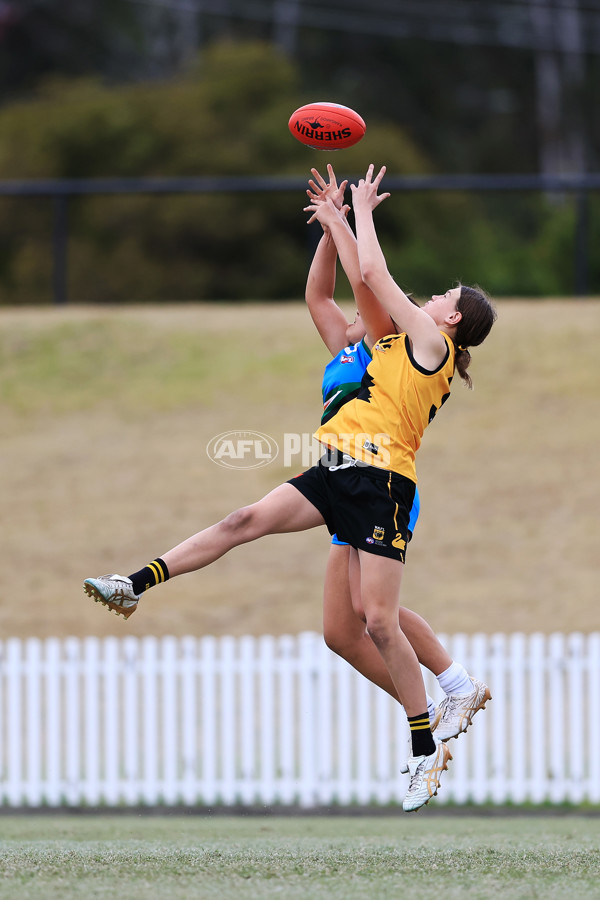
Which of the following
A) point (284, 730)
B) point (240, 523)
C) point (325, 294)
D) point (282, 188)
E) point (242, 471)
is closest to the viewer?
point (240, 523)

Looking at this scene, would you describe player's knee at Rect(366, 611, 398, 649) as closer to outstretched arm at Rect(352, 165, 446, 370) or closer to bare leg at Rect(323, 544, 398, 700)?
bare leg at Rect(323, 544, 398, 700)

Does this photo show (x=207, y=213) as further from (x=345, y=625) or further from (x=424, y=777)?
Result: (x=424, y=777)

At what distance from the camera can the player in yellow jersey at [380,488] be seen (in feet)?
18.4

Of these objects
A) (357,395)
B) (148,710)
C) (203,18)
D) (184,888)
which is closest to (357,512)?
(357,395)

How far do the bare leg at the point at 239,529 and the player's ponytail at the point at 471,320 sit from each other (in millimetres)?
1019

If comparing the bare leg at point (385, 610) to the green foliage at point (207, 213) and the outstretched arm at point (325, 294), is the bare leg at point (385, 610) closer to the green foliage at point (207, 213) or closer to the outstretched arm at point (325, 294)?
the outstretched arm at point (325, 294)

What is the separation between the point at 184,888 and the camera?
193 inches

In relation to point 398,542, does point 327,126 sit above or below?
above

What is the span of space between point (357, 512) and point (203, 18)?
1472 inches

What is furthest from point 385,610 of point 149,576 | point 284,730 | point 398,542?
point 284,730

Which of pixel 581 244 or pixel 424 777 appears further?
pixel 581 244

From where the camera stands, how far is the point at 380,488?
568cm

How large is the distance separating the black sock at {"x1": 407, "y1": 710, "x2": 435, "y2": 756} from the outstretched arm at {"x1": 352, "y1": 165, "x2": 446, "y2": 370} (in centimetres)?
164

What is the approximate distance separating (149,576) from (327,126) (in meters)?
2.31
